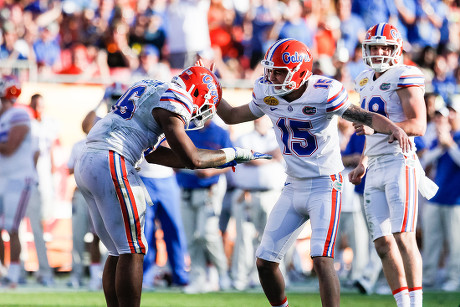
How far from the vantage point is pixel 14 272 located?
873 cm

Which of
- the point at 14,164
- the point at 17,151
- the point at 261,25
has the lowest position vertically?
the point at 14,164

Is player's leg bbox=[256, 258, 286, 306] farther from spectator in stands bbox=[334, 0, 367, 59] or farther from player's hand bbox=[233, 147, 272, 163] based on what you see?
spectator in stands bbox=[334, 0, 367, 59]

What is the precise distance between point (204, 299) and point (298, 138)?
3.00 meters

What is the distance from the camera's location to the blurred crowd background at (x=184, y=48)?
1037 centimetres

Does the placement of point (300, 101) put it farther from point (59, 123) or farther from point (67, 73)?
point (67, 73)

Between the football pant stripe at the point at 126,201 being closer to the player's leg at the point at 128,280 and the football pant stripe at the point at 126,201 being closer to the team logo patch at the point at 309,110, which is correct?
the player's leg at the point at 128,280

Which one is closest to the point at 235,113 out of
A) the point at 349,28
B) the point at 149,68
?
the point at 149,68

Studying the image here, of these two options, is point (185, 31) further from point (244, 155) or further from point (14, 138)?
point (244, 155)

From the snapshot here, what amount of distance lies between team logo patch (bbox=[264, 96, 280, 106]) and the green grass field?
2.50m

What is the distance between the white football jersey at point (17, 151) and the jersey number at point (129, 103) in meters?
3.94

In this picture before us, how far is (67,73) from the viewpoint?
38.6 ft

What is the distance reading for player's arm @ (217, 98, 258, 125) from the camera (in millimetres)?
5988

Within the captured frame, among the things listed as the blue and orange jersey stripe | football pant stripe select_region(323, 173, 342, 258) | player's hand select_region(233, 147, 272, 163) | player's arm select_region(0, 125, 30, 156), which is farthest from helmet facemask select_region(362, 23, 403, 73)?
player's arm select_region(0, 125, 30, 156)

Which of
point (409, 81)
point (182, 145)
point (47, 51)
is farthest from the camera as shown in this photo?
point (47, 51)
